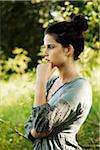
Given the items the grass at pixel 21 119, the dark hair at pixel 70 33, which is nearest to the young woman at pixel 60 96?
the dark hair at pixel 70 33

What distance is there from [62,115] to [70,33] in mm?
335

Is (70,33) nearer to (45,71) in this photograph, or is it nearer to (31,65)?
(45,71)

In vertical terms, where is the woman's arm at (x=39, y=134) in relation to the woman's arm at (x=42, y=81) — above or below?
below

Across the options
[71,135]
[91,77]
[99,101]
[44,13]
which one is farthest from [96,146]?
[44,13]

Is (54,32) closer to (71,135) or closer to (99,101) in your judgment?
(71,135)

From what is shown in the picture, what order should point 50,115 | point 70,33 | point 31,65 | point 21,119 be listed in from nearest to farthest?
point 50,115, point 70,33, point 21,119, point 31,65

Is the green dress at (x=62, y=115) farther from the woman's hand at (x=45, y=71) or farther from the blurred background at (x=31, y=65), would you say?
the blurred background at (x=31, y=65)

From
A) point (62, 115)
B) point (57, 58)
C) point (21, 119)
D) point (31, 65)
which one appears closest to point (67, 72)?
point (57, 58)

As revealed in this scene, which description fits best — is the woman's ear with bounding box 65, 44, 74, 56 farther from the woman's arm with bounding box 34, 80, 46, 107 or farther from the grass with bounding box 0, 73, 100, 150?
the grass with bounding box 0, 73, 100, 150

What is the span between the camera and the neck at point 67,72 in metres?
2.03

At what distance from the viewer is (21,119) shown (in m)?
4.05

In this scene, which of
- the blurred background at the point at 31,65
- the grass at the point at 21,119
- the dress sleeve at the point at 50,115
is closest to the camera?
the dress sleeve at the point at 50,115

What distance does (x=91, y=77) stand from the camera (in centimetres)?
491

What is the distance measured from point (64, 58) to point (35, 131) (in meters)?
0.31
